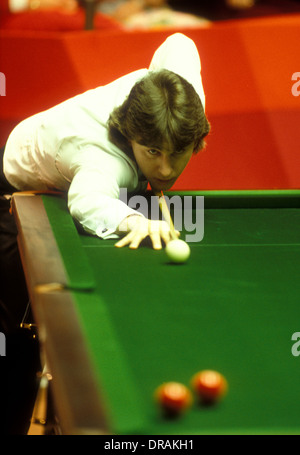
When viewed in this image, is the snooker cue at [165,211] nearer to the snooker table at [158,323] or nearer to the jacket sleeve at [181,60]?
the snooker table at [158,323]

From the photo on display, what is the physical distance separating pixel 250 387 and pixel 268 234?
0.93m

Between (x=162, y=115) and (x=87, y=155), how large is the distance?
10.6 inches

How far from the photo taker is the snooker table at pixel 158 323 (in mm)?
958

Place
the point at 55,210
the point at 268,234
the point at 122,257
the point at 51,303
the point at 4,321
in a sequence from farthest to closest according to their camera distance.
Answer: the point at 4,321 → the point at 268,234 → the point at 55,210 → the point at 122,257 → the point at 51,303

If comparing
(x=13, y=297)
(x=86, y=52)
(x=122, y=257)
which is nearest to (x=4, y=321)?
(x=13, y=297)

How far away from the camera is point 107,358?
108 centimetres

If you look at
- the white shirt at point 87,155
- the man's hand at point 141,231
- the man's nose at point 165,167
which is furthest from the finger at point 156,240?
the man's nose at point 165,167

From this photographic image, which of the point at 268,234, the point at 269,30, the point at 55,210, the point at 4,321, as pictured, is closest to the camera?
the point at 55,210

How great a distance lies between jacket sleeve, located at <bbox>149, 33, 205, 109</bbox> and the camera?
2.29 meters

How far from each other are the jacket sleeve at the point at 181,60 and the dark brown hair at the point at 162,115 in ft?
1.11

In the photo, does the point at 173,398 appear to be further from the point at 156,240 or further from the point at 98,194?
the point at 98,194

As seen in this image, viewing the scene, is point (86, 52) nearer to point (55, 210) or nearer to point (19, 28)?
point (19, 28)

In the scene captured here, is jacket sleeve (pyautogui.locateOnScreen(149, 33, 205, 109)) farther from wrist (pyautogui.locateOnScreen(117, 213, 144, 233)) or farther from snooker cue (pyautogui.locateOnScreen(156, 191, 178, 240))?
wrist (pyautogui.locateOnScreen(117, 213, 144, 233))

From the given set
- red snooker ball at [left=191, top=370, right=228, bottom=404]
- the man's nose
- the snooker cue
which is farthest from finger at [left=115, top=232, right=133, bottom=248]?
red snooker ball at [left=191, top=370, right=228, bottom=404]
